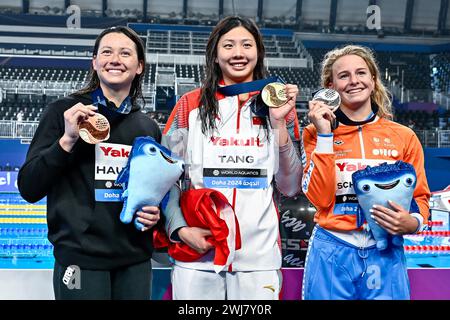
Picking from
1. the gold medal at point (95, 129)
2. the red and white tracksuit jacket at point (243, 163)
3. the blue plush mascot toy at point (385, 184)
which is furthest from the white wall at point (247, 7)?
the gold medal at point (95, 129)

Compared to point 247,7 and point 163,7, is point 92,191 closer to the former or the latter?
point 247,7

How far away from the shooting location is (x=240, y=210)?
4.83 ft

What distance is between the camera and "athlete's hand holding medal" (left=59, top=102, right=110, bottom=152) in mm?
1330

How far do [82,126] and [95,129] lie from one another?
0.04 m

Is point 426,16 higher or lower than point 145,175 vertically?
higher

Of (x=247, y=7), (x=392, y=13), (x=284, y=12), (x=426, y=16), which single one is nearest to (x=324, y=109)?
(x=247, y=7)

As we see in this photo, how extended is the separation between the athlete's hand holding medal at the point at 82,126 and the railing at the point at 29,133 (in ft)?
27.6

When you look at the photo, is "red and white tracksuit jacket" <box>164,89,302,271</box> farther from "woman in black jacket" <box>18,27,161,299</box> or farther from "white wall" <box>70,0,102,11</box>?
"white wall" <box>70,0,102,11</box>

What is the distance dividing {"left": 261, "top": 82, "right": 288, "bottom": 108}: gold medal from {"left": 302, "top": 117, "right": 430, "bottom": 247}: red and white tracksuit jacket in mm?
182

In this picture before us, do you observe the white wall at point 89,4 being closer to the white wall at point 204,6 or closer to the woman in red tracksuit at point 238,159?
the white wall at point 204,6

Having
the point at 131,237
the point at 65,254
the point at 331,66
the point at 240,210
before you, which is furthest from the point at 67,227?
the point at 331,66

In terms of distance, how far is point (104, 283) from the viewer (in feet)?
4.49

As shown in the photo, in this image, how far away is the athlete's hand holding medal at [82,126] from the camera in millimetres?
1330

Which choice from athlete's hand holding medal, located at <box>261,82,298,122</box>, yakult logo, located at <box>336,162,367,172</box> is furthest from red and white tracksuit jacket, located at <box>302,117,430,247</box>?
athlete's hand holding medal, located at <box>261,82,298,122</box>
